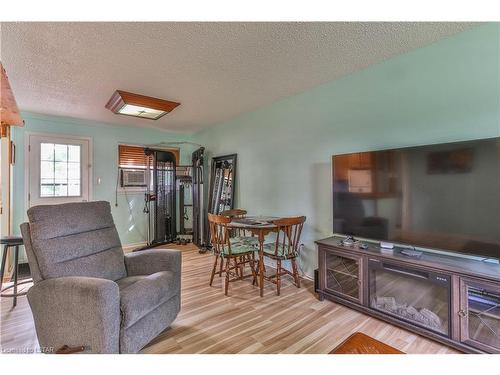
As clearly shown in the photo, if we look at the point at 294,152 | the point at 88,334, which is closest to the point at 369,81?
the point at 294,152

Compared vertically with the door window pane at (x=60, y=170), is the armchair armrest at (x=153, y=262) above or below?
below

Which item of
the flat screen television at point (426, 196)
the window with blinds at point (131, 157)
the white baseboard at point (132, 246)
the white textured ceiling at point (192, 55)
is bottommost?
the white baseboard at point (132, 246)

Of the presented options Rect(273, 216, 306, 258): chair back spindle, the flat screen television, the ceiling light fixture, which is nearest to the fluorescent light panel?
the ceiling light fixture

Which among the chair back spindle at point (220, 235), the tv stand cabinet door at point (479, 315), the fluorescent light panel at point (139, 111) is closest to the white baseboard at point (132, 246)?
the fluorescent light panel at point (139, 111)

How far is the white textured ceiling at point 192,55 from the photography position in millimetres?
1901

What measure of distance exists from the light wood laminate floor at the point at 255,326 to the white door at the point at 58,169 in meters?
2.04

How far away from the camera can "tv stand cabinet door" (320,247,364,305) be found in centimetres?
227

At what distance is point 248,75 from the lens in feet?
8.84

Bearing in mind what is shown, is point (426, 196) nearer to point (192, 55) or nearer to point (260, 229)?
point (260, 229)

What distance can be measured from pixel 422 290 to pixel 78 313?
2432 millimetres

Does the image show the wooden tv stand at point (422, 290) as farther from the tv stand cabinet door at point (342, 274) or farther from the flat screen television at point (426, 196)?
the flat screen television at point (426, 196)
